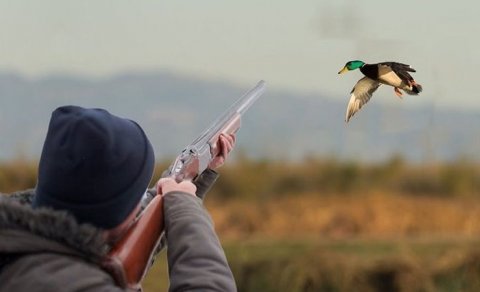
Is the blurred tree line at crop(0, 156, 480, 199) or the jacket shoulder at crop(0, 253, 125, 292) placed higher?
the jacket shoulder at crop(0, 253, 125, 292)

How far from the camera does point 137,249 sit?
93.0 inches

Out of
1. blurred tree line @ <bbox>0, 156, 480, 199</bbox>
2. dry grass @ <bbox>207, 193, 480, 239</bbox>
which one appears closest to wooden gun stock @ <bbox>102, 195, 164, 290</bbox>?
dry grass @ <bbox>207, 193, 480, 239</bbox>

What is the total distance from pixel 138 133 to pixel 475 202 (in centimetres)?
887

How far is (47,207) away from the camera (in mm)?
2250

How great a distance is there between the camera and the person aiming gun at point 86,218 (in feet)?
7.27

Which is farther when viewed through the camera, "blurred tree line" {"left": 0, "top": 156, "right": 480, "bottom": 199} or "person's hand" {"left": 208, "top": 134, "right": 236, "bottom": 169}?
"blurred tree line" {"left": 0, "top": 156, "right": 480, "bottom": 199}

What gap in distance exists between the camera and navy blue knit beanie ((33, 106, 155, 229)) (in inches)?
88.3

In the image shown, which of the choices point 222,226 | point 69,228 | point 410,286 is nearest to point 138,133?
point 69,228

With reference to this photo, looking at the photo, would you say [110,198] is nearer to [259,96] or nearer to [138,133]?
[138,133]

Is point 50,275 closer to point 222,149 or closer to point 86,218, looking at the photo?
point 86,218

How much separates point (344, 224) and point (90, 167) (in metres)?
8.18

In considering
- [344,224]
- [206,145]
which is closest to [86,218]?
[206,145]

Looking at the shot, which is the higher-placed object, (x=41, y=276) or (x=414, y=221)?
(x=41, y=276)

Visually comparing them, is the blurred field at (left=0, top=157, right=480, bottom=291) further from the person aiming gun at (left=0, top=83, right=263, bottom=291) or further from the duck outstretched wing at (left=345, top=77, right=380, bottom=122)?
the person aiming gun at (left=0, top=83, right=263, bottom=291)
